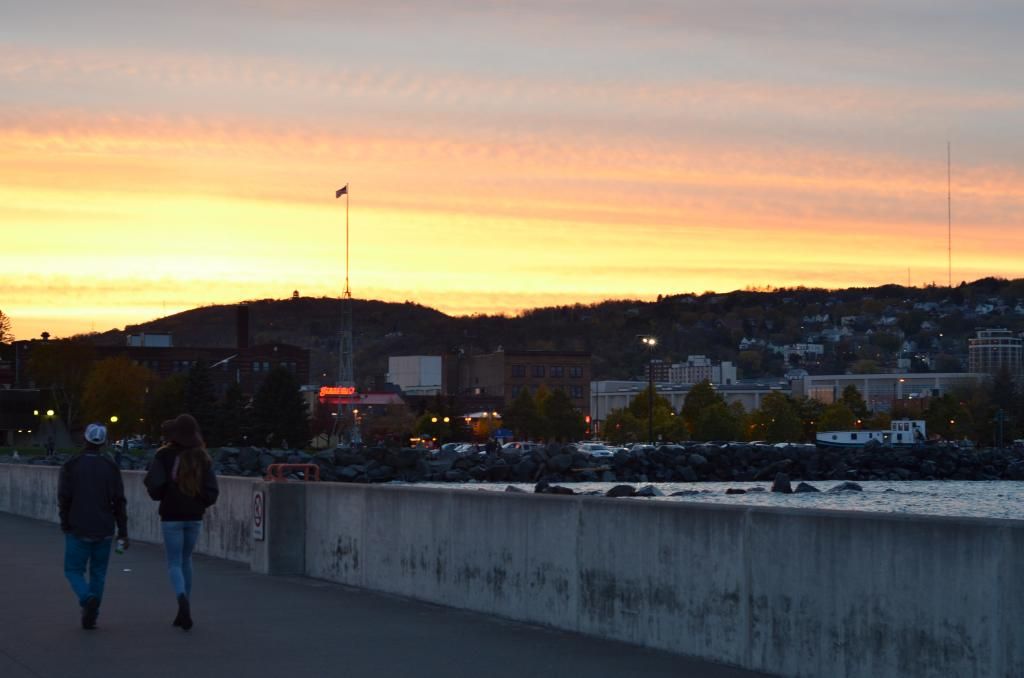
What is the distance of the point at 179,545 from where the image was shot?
13688 mm

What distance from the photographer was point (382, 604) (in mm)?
15891

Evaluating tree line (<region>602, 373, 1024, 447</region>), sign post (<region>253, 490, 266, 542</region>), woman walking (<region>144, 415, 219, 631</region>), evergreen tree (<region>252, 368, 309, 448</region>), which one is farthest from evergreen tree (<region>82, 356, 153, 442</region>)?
woman walking (<region>144, 415, 219, 631</region>)

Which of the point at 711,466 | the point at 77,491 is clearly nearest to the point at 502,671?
the point at 77,491

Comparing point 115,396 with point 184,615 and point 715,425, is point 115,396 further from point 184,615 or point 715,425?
point 184,615

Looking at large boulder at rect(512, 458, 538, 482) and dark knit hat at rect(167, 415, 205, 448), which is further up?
dark knit hat at rect(167, 415, 205, 448)

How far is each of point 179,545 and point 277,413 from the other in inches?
4788

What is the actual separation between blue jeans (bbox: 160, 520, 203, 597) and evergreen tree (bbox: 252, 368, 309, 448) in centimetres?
11964

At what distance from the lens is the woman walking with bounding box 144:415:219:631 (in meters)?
13.6

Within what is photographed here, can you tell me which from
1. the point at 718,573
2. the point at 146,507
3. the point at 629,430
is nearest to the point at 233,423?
the point at 629,430

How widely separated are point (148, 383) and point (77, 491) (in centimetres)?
15457

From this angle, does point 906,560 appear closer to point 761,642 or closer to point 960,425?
point 761,642

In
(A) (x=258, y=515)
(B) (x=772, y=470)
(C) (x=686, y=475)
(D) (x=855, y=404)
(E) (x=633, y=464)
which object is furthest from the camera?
(D) (x=855, y=404)

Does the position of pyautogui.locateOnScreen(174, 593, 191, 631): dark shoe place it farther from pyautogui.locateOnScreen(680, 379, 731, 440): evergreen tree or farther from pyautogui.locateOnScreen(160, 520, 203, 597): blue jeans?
pyautogui.locateOnScreen(680, 379, 731, 440): evergreen tree

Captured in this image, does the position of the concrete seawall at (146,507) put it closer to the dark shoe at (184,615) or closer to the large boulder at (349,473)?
the dark shoe at (184,615)
